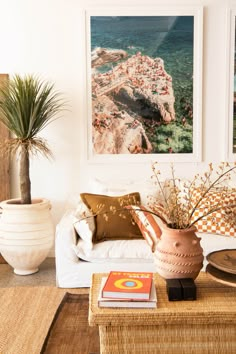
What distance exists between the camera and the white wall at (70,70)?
13.4 feet

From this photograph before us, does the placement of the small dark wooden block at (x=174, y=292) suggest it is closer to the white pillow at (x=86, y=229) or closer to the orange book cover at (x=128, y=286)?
the orange book cover at (x=128, y=286)

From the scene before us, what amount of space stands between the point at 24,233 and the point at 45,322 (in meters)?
0.92

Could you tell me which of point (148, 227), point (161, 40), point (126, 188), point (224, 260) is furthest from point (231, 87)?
point (224, 260)

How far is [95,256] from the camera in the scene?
3.33 meters

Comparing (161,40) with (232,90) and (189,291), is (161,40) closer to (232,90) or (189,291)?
(232,90)

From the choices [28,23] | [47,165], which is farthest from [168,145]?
[28,23]

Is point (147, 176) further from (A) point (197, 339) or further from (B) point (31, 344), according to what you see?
(A) point (197, 339)

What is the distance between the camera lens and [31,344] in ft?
8.70

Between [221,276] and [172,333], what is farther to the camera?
[221,276]

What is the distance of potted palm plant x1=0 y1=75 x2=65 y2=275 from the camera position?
3.66 meters

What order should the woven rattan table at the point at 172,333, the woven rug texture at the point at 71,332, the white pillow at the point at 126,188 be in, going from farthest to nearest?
1. the white pillow at the point at 126,188
2. the woven rug texture at the point at 71,332
3. the woven rattan table at the point at 172,333

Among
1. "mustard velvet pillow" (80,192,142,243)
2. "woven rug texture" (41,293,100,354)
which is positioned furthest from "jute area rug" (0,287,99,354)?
"mustard velvet pillow" (80,192,142,243)

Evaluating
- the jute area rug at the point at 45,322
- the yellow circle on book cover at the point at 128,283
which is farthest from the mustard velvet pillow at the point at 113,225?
the yellow circle on book cover at the point at 128,283

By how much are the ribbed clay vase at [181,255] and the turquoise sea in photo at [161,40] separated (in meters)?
2.20
